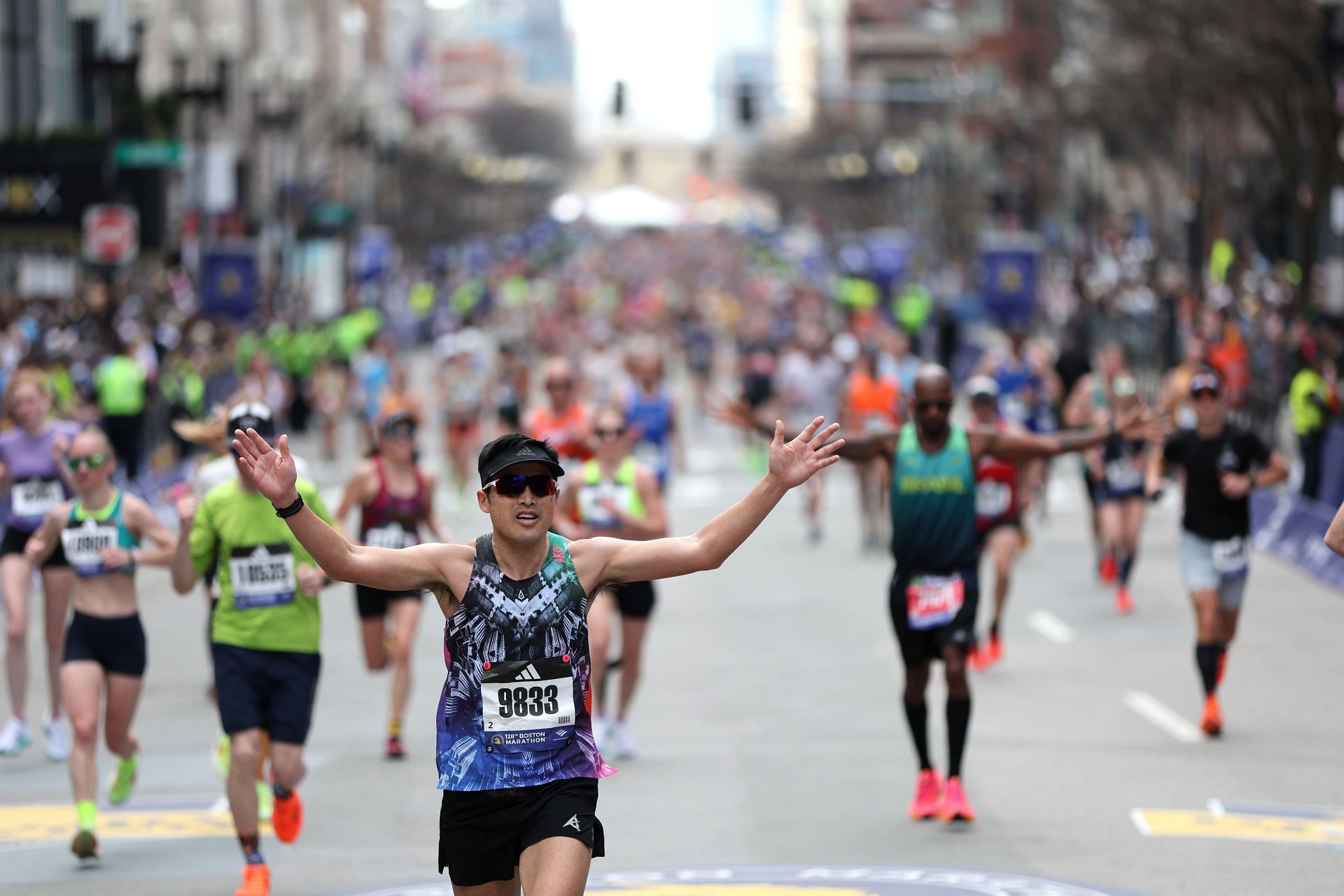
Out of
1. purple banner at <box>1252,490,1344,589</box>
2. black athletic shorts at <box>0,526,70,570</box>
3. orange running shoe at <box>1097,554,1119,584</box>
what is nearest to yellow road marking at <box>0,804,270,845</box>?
black athletic shorts at <box>0,526,70,570</box>

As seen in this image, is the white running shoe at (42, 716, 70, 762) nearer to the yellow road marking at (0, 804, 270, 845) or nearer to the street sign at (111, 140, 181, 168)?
the yellow road marking at (0, 804, 270, 845)

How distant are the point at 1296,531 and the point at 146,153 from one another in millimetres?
17990

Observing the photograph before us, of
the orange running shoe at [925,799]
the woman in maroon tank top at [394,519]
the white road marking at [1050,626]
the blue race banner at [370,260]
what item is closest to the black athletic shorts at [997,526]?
the white road marking at [1050,626]

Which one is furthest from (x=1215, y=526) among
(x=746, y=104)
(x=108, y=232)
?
(x=746, y=104)

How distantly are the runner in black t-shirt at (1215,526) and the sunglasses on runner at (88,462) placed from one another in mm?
5774

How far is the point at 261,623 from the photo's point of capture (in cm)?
910

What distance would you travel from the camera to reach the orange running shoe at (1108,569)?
19578 millimetres

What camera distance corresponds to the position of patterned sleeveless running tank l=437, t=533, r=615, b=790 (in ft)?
20.4

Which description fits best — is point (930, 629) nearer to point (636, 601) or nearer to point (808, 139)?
point (636, 601)

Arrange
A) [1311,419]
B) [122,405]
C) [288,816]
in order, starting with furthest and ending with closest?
[122,405]
[1311,419]
[288,816]

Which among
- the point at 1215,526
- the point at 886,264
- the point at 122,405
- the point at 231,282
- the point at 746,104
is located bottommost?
the point at 1215,526

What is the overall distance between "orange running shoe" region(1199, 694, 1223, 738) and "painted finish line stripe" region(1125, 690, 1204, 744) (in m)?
0.07

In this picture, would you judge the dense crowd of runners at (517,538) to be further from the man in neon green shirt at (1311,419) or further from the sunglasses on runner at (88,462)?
the man in neon green shirt at (1311,419)

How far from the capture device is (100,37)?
4106 cm
